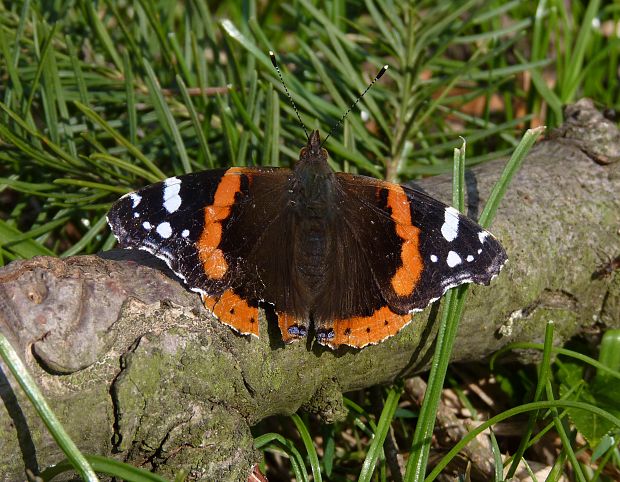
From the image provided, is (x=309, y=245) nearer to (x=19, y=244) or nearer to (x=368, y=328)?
(x=368, y=328)

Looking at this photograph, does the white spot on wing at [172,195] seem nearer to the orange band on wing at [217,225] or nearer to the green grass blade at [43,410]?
the orange band on wing at [217,225]

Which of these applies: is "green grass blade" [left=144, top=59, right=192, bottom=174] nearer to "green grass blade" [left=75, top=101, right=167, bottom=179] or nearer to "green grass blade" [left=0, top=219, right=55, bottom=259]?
"green grass blade" [left=75, top=101, right=167, bottom=179]

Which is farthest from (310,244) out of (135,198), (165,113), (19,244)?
(19,244)

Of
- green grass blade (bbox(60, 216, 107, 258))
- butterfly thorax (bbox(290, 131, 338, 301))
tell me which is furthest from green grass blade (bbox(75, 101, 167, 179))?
butterfly thorax (bbox(290, 131, 338, 301))

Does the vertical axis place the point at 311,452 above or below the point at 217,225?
below

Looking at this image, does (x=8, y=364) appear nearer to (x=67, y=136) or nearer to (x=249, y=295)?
(x=249, y=295)

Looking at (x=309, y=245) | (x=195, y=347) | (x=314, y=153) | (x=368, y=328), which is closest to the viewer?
(x=195, y=347)

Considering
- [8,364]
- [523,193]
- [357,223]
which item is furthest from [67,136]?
[523,193]
